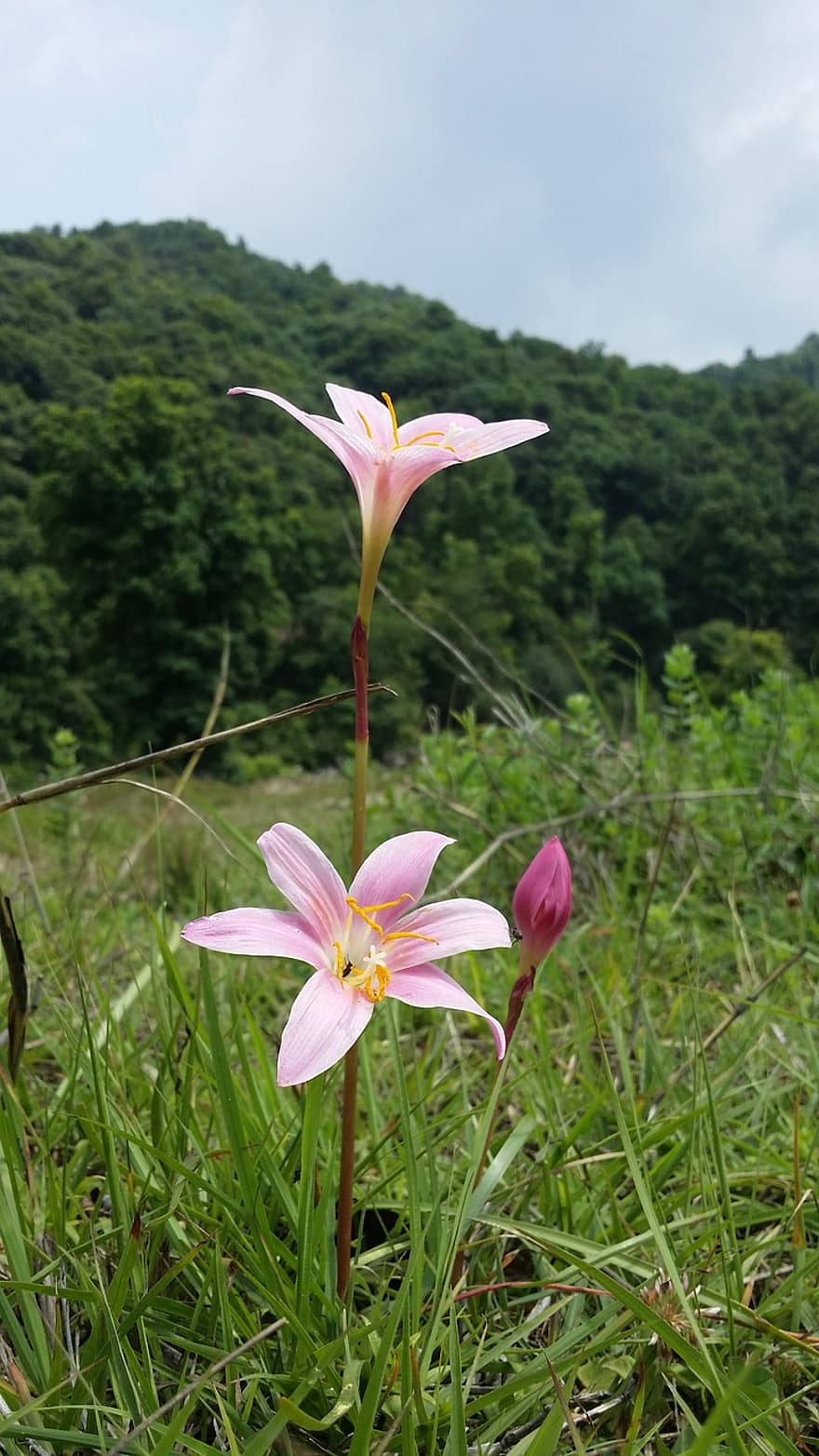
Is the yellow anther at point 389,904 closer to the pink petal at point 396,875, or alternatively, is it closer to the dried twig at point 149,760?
the pink petal at point 396,875

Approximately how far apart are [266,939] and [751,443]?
55.6 m

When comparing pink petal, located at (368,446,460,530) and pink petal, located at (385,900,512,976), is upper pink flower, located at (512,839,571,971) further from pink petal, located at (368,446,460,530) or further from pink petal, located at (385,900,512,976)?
pink petal, located at (368,446,460,530)

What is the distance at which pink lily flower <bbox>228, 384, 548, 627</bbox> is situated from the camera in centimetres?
71

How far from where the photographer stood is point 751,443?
5003cm

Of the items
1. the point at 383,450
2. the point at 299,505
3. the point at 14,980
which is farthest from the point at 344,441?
the point at 299,505

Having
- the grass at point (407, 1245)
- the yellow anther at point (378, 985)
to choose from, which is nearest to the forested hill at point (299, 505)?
the grass at point (407, 1245)

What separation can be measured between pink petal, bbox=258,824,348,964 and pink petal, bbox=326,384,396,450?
1.13 ft

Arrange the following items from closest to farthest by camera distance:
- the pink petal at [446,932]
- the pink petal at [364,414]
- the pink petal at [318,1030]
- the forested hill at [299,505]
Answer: the pink petal at [318,1030] → the pink petal at [446,932] → the pink petal at [364,414] → the forested hill at [299,505]

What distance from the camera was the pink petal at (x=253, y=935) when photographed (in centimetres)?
58

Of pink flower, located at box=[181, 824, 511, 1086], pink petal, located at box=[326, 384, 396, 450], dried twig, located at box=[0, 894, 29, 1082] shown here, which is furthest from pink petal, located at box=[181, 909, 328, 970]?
pink petal, located at box=[326, 384, 396, 450]

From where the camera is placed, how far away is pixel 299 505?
43.0m

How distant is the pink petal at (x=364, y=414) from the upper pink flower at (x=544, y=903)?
0.40m

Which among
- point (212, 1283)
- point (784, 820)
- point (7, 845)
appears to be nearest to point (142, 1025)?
point (212, 1283)

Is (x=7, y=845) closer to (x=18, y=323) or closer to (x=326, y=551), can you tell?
(x=326, y=551)
